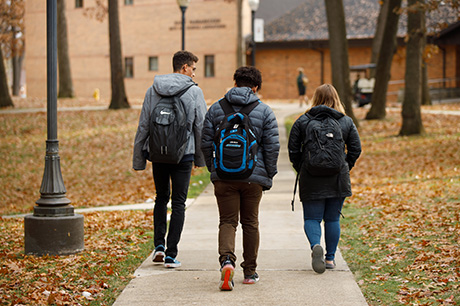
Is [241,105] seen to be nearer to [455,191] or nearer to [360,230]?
[360,230]

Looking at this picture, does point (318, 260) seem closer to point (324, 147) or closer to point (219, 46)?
point (324, 147)

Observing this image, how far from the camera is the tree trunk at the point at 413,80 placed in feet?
68.2

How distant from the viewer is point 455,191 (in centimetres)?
1173

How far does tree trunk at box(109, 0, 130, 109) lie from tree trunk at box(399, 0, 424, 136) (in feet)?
36.8

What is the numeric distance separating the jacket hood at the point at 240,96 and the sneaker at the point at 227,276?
138cm

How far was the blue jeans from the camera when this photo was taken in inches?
269

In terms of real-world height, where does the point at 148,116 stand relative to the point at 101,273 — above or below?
above

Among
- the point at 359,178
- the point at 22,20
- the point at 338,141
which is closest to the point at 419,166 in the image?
the point at 359,178

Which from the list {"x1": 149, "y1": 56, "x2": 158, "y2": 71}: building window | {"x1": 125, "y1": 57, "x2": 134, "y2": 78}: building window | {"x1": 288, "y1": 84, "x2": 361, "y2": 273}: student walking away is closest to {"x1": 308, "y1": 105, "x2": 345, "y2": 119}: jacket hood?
{"x1": 288, "y1": 84, "x2": 361, "y2": 273}: student walking away

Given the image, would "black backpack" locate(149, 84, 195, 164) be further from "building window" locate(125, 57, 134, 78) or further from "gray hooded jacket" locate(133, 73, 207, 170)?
"building window" locate(125, 57, 134, 78)

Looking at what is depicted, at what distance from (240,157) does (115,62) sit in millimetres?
21886

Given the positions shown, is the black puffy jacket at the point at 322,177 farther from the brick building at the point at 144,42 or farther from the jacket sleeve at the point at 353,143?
the brick building at the point at 144,42

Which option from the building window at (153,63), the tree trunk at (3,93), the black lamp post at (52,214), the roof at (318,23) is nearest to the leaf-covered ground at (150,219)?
the black lamp post at (52,214)

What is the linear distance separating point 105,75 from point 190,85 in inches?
1700
